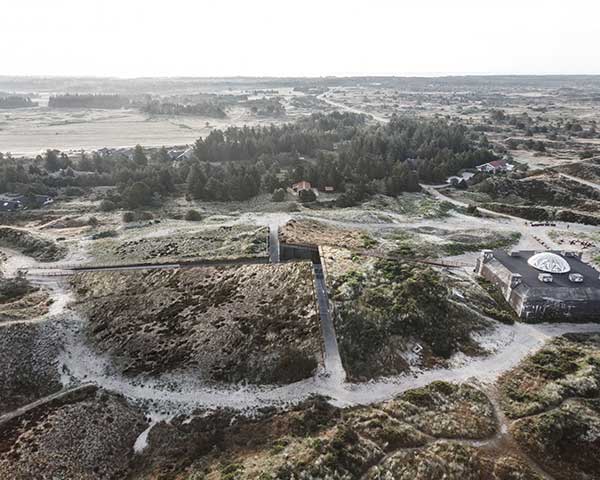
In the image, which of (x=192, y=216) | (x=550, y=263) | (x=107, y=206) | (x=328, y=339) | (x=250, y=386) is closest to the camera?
(x=250, y=386)

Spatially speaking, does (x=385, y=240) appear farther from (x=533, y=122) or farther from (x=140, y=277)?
(x=533, y=122)

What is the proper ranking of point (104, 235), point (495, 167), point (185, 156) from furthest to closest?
point (185, 156)
point (495, 167)
point (104, 235)

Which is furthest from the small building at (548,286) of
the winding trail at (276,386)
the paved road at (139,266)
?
the paved road at (139,266)

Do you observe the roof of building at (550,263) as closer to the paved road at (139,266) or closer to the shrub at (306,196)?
the paved road at (139,266)

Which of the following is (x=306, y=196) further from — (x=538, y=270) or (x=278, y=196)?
(x=538, y=270)

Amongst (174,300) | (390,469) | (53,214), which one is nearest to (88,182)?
(53,214)

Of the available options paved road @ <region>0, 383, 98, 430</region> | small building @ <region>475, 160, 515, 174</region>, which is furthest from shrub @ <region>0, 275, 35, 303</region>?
small building @ <region>475, 160, 515, 174</region>

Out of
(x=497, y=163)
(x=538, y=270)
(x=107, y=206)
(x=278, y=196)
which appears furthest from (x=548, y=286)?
(x=107, y=206)

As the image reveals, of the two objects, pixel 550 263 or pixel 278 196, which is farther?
pixel 278 196

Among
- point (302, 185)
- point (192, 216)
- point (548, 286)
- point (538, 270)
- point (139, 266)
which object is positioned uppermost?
point (302, 185)
